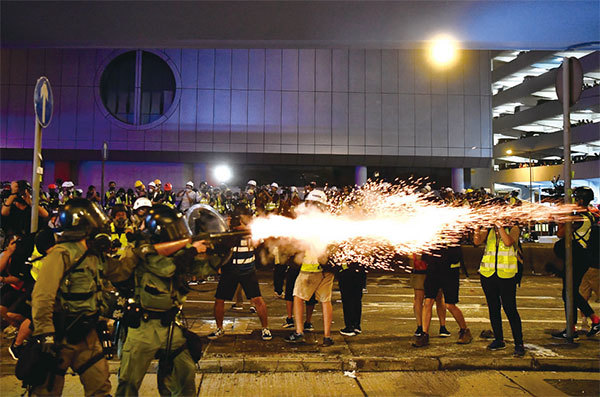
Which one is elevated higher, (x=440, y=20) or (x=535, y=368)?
(x=440, y=20)

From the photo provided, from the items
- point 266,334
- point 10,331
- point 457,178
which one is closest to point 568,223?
point 266,334

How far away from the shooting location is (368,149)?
24.3 m

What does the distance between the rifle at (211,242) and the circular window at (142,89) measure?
2136 cm

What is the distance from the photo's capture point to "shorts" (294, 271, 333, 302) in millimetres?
6410

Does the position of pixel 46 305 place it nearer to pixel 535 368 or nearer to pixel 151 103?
pixel 535 368

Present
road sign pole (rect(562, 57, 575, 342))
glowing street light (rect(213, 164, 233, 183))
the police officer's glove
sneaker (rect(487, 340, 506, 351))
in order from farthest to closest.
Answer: glowing street light (rect(213, 164, 233, 183)) < road sign pole (rect(562, 57, 575, 342)) < sneaker (rect(487, 340, 506, 351)) < the police officer's glove

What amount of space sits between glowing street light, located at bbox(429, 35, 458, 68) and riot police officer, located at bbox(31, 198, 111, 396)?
A: 6.56 metres

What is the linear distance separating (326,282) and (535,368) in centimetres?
297

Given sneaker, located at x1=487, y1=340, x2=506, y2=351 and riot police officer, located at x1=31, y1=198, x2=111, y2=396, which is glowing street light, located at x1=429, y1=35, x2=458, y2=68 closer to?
sneaker, located at x1=487, y1=340, x2=506, y2=351

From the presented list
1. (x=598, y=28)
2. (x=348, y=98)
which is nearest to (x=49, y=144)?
(x=348, y=98)

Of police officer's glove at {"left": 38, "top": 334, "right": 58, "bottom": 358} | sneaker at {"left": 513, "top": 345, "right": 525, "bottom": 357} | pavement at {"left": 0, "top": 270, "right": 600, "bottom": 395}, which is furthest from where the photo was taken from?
sneaker at {"left": 513, "top": 345, "right": 525, "bottom": 357}

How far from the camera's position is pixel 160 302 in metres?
3.72

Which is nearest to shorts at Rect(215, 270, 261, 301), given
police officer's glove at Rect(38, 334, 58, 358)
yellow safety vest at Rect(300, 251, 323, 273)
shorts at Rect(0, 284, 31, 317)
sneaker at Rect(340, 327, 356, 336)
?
yellow safety vest at Rect(300, 251, 323, 273)

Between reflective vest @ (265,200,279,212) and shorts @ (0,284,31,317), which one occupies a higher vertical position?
reflective vest @ (265,200,279,212)
